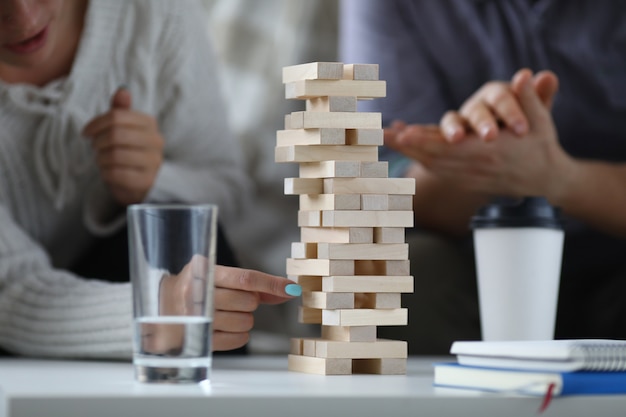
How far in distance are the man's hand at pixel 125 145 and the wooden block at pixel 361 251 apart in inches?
22.8

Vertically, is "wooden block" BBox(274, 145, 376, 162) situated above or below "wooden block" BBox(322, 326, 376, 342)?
above

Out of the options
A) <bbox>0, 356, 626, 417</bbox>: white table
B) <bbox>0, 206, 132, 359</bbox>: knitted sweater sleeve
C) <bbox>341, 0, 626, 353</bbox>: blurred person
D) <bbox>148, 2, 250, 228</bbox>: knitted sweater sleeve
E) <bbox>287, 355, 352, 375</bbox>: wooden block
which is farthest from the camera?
<bbox>341, 0, 626, 353</bbox>: blurred person

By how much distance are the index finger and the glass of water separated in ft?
0.55

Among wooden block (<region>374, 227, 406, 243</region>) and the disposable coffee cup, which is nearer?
wooden block (<region>374, 227, 406, 243</region>)

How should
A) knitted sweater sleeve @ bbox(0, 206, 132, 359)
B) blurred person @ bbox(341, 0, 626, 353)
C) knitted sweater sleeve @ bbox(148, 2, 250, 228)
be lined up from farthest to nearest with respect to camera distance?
blurred person @ bbox(341, 0, 626, 353), knitted sweater sleeve @ bbox(148, 2, 250, 228), knitted sweater sleeve @ bbox(0, 206, 132, 359)

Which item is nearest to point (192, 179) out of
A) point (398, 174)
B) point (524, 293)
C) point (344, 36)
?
point (398, 174)

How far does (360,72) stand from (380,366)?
1.00ft

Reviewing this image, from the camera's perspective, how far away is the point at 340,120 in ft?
3.17

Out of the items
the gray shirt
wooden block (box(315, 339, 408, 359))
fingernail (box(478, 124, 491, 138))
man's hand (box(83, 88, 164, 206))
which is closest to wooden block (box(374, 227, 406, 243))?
wooden block (box(315, 339, 408, 359))

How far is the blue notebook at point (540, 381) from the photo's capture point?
0.75 m

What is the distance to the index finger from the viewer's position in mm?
968

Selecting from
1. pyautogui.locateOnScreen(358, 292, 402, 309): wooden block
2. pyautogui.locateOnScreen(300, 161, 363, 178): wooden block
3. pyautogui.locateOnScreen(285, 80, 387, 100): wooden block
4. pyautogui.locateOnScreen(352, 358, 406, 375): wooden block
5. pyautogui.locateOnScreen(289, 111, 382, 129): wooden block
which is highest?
pyautogui.locateOnScreen(285, 80, 387, 100): wooden block

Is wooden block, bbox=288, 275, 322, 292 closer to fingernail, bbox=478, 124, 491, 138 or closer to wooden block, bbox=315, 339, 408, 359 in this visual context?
wooden block, bbox=315, 339, 408, 359

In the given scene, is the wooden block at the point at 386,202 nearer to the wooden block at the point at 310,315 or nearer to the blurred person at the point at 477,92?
the wooden block at the point at 310,315
